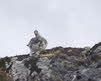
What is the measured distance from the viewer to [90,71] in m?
26.6

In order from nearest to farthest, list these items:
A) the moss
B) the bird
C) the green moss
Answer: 1. the green moss
2. the moss
3. the bird

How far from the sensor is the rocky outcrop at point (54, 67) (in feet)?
90.6

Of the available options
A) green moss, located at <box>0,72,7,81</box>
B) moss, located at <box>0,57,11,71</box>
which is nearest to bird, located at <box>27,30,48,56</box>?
moss, located at <box>0,57,11,71</box>

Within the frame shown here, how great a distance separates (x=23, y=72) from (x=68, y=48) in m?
11.4

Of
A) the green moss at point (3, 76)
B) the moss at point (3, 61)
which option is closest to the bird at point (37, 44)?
the moss at point (3, 61)

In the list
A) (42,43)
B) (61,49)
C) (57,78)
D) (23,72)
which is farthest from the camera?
(61,49)

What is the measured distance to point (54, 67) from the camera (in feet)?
101

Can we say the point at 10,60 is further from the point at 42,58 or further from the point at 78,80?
the point at 78,80

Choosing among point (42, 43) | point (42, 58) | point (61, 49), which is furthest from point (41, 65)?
point (61, 49)

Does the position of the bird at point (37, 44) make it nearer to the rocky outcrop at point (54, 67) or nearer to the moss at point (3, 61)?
the rocky outcrop at point (54, 67)

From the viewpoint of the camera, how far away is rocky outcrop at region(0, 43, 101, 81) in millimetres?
27625

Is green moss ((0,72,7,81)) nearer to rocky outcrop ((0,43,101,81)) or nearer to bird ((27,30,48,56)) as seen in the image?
rocky outcrop ((0,43,101,81))

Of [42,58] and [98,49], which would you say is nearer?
[98,49]

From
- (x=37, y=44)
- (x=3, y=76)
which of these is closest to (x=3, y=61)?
(x=37, y=44)
